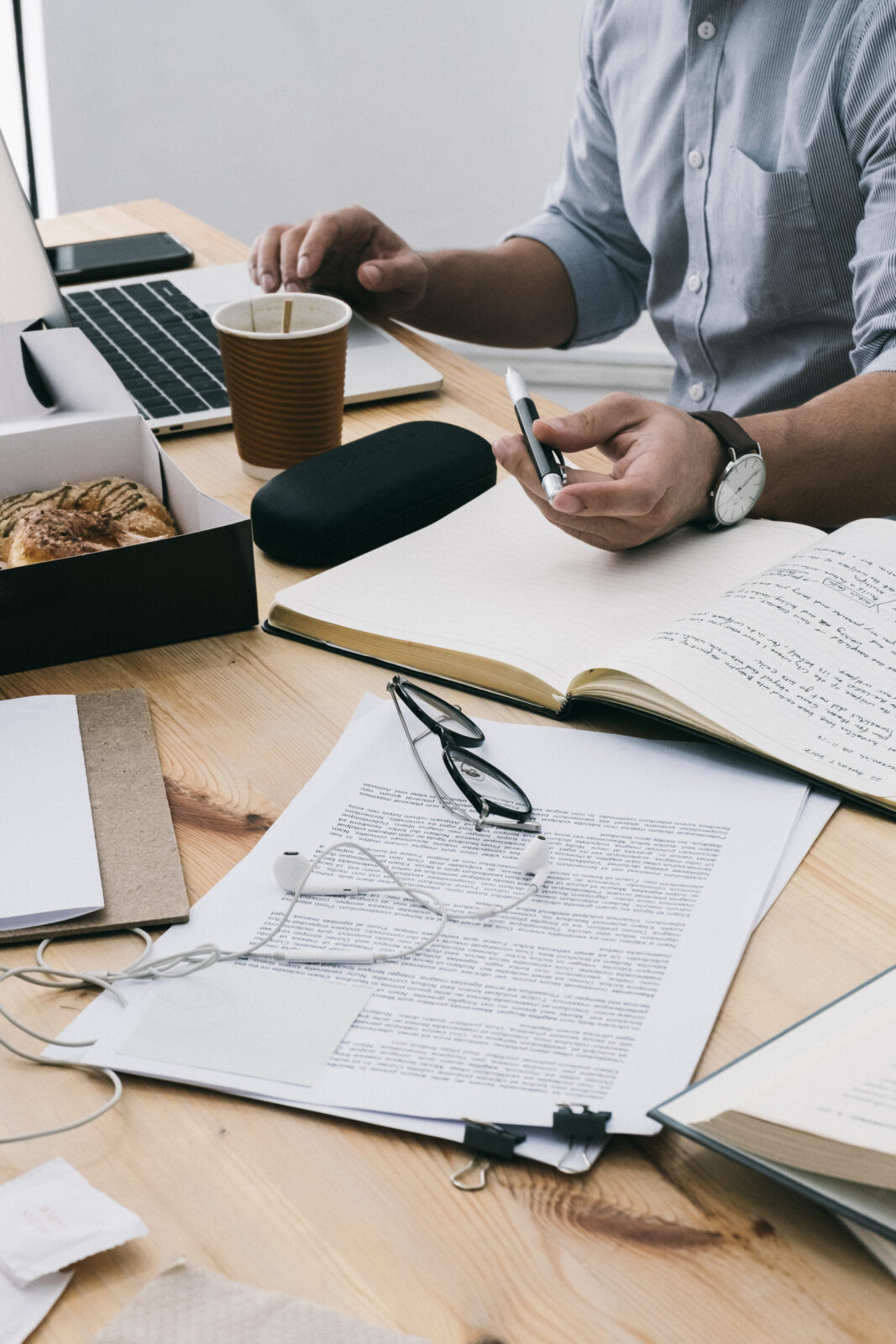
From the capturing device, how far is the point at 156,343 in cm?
113

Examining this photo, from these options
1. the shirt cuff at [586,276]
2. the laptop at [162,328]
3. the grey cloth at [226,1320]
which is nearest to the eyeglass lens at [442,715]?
the grey cloth at [226,1320]

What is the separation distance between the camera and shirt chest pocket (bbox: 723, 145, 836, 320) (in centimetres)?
108

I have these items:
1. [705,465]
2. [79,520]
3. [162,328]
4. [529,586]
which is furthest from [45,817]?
[162,328]

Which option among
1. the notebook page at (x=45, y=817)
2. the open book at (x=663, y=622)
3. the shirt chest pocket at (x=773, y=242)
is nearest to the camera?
the notebook page at (x=45, y=817)

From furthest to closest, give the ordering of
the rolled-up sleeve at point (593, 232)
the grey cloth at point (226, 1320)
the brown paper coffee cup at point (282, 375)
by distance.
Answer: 1. the rolled-up sleeve at point (593, 232)
2. the brown paper coffee cup at point (282, 375)
3. the grey cloth at point (226, 1320)

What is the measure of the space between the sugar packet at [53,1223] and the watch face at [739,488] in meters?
0.59

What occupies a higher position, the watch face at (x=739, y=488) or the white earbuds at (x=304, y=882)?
the watch face at (x=739, y=488)

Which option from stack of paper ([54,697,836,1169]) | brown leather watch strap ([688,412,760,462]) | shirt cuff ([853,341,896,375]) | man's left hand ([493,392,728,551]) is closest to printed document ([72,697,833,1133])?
stack of paper ([54,697,836,1169])

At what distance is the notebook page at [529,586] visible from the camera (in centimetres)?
70

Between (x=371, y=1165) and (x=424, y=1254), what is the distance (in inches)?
1.5

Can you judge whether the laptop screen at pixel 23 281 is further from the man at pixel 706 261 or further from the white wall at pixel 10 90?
the white wall at pixel 10 90

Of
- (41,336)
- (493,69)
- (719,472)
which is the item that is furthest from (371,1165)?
(493,69)

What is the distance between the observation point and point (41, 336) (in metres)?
0.88

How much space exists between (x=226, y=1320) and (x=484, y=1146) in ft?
0.33
